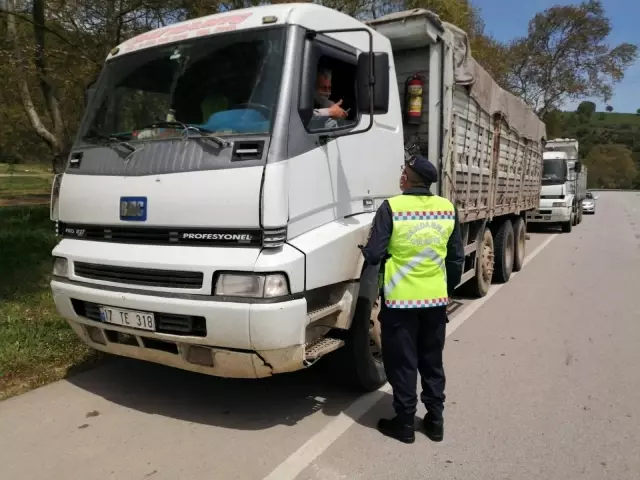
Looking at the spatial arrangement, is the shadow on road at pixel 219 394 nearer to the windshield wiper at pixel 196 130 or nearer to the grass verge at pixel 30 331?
the grass verge at pixel 30 331

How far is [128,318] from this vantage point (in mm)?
3486

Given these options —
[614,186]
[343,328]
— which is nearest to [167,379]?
[343,328]

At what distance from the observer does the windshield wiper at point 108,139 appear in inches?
145

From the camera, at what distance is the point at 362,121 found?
151 inches

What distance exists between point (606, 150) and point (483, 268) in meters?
90.5

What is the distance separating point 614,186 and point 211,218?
9027cm

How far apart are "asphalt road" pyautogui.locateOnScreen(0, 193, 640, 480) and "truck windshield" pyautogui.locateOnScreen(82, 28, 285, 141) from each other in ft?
6.25

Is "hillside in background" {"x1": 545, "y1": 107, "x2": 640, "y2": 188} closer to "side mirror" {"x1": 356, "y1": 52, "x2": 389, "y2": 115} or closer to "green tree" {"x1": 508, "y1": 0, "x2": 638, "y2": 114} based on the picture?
"green tree" {"x1": 508, "y1": 0, "x2": 638, "y2": 114}

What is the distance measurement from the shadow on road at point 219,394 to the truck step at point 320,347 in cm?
56

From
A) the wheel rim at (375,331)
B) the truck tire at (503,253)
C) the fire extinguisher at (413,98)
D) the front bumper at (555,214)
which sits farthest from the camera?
the front bumper at (555,214)

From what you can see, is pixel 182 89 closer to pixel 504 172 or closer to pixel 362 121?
pixel 362 121

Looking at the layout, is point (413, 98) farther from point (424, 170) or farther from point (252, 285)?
point (252, 285)

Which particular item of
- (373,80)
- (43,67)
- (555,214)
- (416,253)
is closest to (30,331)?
(416,253)

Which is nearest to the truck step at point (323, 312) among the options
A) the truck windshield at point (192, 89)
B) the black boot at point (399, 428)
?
the black boot at point (399, 428)
